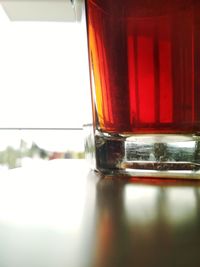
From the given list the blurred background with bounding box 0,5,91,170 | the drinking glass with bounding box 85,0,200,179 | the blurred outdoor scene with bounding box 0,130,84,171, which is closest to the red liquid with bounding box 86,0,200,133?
the drinking glass with bounding box 85,0,200,179

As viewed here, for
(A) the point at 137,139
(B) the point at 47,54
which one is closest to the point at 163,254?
(A) the point at 137,139

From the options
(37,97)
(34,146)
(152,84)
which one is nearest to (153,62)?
(152,84)

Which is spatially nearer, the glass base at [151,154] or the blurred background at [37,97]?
the glass base at [151,154]

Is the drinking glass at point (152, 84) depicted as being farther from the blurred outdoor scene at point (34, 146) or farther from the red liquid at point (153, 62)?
the blurred outdoor scene at point (34, 146)

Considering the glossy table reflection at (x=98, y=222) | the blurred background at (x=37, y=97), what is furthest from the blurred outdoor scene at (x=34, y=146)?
the glossy table reflection at (x=98, y=222)

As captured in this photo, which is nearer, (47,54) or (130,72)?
(130,72)

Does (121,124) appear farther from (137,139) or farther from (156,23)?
(156,23)
